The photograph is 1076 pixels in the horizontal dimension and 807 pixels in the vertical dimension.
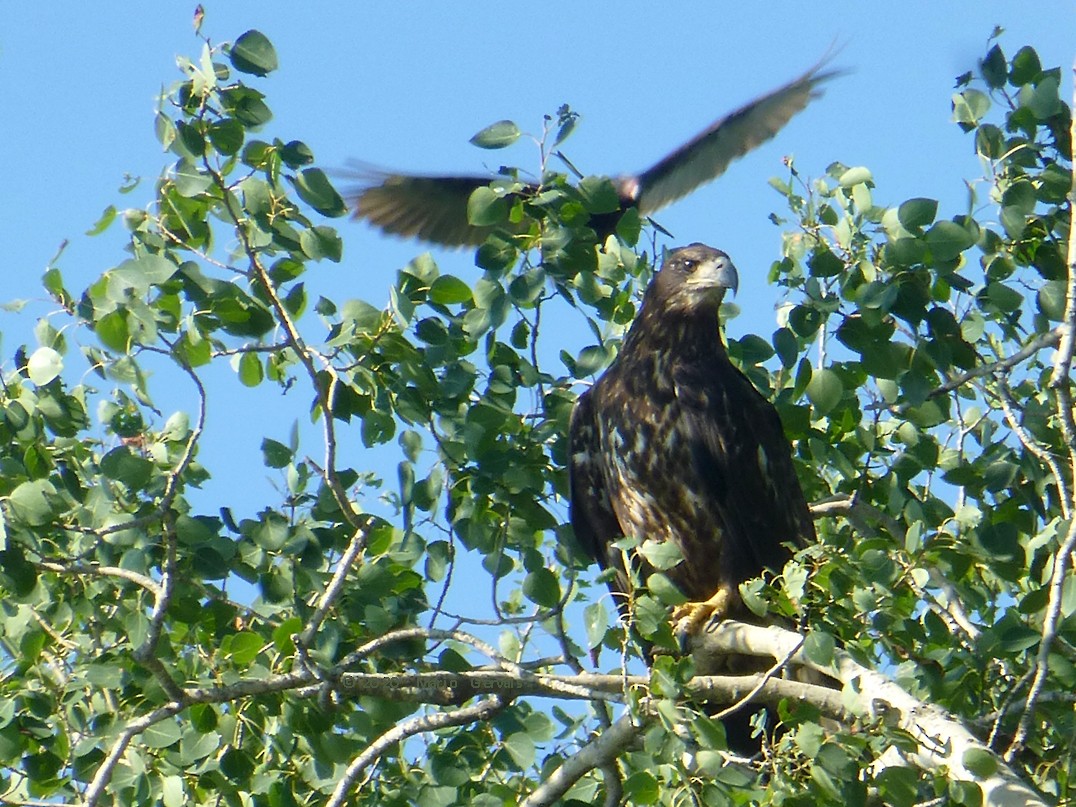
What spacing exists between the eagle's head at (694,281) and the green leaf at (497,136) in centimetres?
156

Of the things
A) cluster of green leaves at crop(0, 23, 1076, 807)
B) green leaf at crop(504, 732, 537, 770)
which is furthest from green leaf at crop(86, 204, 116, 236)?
green leaf at crop(504, 732, 537, 770)

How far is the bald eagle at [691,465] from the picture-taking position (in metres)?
4.64

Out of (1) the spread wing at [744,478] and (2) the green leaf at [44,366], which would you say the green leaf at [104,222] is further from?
(1) the spread wing at [744,478]

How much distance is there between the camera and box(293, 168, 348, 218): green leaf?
10.6ft

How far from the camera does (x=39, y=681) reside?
3.90 metres

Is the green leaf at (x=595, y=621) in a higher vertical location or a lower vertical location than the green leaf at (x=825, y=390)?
lower

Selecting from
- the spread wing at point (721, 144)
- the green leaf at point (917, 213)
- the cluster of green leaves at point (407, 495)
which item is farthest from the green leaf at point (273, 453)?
the spread wing at point (721, 144)

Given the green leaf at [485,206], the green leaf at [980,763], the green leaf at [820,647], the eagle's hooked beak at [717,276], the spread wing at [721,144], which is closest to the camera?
the green leaf at [980,763]

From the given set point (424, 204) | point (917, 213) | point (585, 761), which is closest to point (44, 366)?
point (585, 761)

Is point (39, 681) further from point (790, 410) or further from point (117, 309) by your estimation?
point (790, 410)

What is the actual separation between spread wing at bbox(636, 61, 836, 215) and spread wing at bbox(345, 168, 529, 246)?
78cm

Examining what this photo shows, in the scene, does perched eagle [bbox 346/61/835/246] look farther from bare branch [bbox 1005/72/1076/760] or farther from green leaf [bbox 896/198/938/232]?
bare branch [bbox 1005/72/1076/760]

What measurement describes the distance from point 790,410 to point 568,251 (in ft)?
3.01

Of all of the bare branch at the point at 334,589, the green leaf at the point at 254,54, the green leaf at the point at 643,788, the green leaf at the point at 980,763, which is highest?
the green leaf at the point at 254,54
